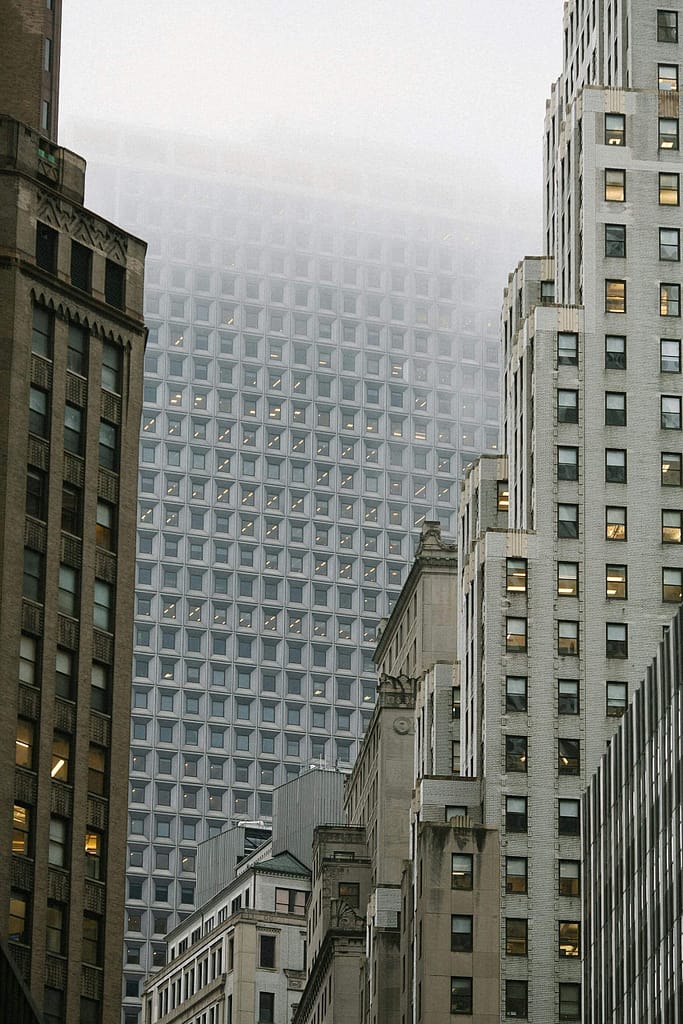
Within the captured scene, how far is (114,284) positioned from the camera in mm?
106625

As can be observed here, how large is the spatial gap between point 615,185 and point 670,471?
19.9 metres

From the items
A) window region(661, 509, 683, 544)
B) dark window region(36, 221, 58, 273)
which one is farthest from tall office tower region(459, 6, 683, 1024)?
dark window region(36, 221, 58, 273)

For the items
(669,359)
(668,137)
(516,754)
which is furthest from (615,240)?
(516,754)

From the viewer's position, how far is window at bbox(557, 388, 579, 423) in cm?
14550

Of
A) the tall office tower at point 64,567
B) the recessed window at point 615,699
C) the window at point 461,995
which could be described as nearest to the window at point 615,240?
the recessed window at point 615,699

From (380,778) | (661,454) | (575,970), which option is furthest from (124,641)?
(380,778)

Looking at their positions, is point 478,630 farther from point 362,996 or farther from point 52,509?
point 52,509

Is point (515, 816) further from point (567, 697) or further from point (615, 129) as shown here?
point (615, 129)

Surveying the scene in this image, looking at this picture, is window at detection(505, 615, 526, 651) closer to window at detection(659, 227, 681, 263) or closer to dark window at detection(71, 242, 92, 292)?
window at detection(659, 227, 681, 263)

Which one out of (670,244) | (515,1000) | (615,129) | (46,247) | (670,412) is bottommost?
(515,1000)

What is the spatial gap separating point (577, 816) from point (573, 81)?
58.8 metres

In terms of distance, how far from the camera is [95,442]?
4003 inches

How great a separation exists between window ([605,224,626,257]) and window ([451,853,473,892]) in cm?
4014

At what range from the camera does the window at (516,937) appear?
13325 centimetres
